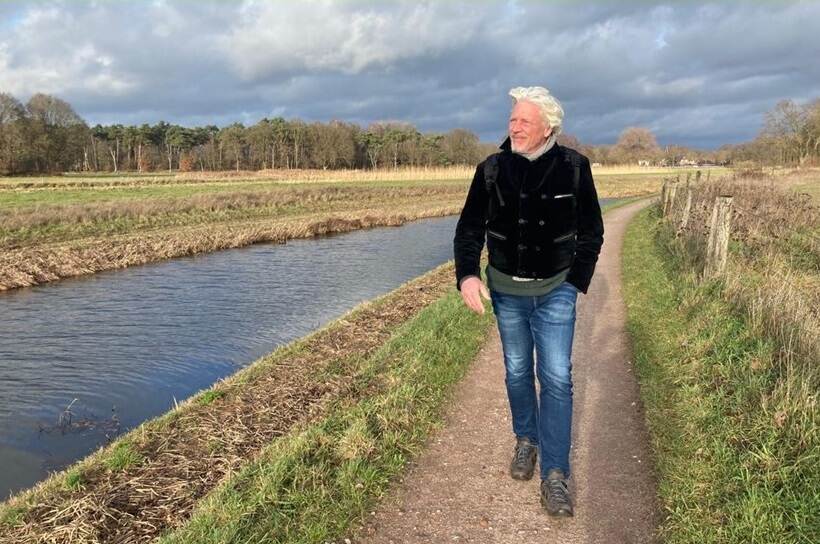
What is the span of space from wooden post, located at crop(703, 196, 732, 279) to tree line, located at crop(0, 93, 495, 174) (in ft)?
237

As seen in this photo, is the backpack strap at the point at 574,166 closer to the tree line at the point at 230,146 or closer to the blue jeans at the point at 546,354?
the blue jeans at the point at 546,354

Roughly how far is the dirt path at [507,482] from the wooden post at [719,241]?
3.50 metres

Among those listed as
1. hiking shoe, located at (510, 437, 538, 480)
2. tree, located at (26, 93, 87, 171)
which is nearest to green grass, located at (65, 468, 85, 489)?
hiking shoe, located at (510, 437, 538, 480)

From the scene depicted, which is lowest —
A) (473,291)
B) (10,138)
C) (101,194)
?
(473,291)

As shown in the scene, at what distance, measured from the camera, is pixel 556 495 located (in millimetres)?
3604

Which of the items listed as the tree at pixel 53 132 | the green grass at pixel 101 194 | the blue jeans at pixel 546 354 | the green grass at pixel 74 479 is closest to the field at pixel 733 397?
the blue jeans at pixel 546 354

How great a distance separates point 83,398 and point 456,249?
6217 millimetres

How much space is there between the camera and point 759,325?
19.6 ft

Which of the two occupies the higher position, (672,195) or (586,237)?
(672,195)

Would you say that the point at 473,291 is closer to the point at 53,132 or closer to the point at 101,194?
the point at 101,194

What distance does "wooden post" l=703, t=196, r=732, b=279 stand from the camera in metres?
8.65

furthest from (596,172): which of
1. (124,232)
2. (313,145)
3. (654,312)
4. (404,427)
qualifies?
(404,427)

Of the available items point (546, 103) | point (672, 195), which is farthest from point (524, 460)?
point (672, 195)

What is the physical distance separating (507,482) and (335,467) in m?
1.20
